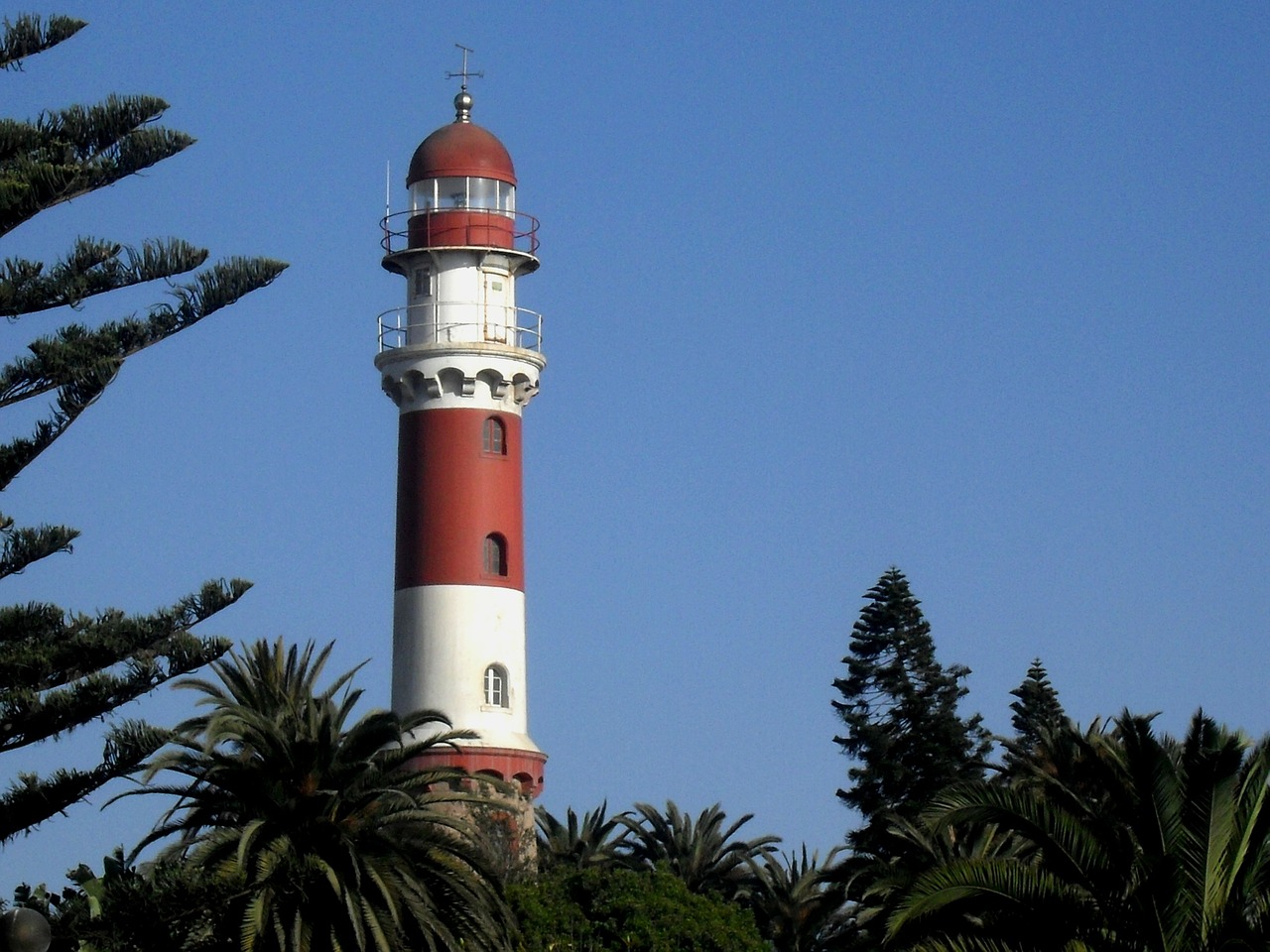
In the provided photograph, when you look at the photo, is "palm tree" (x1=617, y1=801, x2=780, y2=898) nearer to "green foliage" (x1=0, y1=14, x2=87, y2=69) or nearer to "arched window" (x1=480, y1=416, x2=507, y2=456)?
"arched window" (x1=480, y1=416, x2=507, y2=456)

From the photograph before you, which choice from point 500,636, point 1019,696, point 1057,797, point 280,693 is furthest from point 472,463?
point 1057,797

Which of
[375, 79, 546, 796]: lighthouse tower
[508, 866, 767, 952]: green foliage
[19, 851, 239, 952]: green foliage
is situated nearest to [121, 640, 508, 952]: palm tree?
[19, 851, 239, 952]: green foliage

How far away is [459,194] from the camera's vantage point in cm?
5216

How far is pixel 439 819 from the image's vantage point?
114 feet

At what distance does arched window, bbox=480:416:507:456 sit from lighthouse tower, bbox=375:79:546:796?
4cm

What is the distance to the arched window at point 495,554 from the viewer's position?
164ft

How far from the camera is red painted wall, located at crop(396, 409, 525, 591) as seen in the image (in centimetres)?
4972

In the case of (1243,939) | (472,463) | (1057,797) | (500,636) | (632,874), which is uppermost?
(472,463)

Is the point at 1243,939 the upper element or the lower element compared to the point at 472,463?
lower

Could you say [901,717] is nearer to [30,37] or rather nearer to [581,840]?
[581,840]

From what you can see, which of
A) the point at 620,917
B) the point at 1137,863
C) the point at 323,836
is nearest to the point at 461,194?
the point at 620,917

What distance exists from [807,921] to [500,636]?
835cm

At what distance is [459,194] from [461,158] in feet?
2.36

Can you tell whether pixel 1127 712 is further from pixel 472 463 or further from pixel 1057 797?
pixel 472 463
